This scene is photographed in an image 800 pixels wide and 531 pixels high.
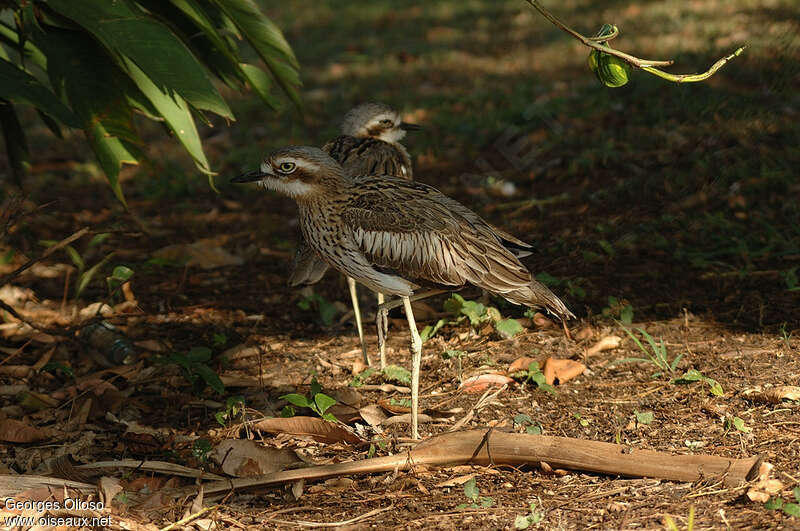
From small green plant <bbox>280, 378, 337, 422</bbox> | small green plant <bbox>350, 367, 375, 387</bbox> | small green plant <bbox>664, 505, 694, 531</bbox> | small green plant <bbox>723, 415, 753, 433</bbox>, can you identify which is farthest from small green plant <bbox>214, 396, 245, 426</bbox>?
small green plant <bbox>723, 415, 753, 433</bbox>

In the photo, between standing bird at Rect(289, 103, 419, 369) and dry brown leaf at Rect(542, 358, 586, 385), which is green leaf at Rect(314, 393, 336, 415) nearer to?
standing bird at Rect(289, 103, 419, 369)

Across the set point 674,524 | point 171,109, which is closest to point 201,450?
point 171,109

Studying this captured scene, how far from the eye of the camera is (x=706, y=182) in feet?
20.2

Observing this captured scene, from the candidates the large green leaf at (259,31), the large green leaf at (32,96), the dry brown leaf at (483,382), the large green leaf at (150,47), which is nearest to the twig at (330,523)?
the dry brown leaf at (483,382)

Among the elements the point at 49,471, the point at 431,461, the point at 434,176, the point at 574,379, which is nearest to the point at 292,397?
the point at 431,461

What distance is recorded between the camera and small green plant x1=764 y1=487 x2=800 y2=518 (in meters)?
3.03

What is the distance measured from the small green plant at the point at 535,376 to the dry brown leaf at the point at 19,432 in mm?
2035

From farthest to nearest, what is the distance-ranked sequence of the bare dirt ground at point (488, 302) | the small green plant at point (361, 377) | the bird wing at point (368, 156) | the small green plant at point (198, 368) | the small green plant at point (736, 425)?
A: 1. the bird wing at point (368, 156)
2. the small green plant at point (361, 377)
3. the small green plant at point (198, 368)
4. the small green plant at point (736, 425)
5. the bare dirt ground at point (488, 302)

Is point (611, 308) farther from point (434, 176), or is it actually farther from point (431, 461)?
point (434, 176)

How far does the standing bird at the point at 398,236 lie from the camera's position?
4.13m

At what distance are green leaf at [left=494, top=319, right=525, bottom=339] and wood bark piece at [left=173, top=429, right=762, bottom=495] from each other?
1.05 meters

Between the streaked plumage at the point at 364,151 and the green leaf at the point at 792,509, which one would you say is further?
the streaked plumage at the point at 364,151

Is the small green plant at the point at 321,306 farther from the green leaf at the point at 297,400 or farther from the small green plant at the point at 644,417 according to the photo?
the small green plant at the point at 644,417

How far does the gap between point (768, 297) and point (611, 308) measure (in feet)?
2.60
